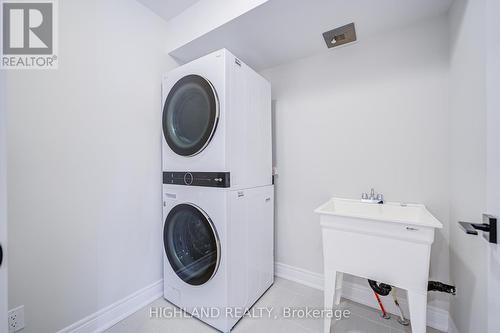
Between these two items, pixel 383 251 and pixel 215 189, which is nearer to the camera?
pixel 383 251

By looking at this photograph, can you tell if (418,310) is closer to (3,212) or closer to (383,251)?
(383,251)

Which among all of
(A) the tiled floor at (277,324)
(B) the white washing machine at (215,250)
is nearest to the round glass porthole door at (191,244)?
(B) the white washing machine at (215,250)

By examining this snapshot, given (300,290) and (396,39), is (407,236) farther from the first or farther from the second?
(396,39)

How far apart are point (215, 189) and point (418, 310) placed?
1.28m

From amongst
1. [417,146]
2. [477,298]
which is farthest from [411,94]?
[477,298]

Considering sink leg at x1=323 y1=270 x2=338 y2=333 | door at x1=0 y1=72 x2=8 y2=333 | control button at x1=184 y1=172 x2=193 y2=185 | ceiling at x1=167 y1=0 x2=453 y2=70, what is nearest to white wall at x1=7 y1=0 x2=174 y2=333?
control button at x1=184 y1=172 x2=193 y2=185

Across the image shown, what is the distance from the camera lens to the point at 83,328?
51.3 inches

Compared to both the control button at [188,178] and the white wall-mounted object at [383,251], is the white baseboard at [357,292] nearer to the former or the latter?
the white wall-mounted object at [383,251]

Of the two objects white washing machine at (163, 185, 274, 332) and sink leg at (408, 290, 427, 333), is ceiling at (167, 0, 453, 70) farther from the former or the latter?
sink leg at (408, 290, 427, 333)

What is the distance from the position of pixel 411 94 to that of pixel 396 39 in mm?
442

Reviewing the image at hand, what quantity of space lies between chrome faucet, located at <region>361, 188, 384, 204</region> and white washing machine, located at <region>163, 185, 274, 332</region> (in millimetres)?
775

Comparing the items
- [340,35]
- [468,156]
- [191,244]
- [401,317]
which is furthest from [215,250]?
[340,35]

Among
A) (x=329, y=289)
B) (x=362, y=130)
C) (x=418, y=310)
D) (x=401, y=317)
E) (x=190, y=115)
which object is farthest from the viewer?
(x=362, y=130)

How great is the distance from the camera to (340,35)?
1.60m
